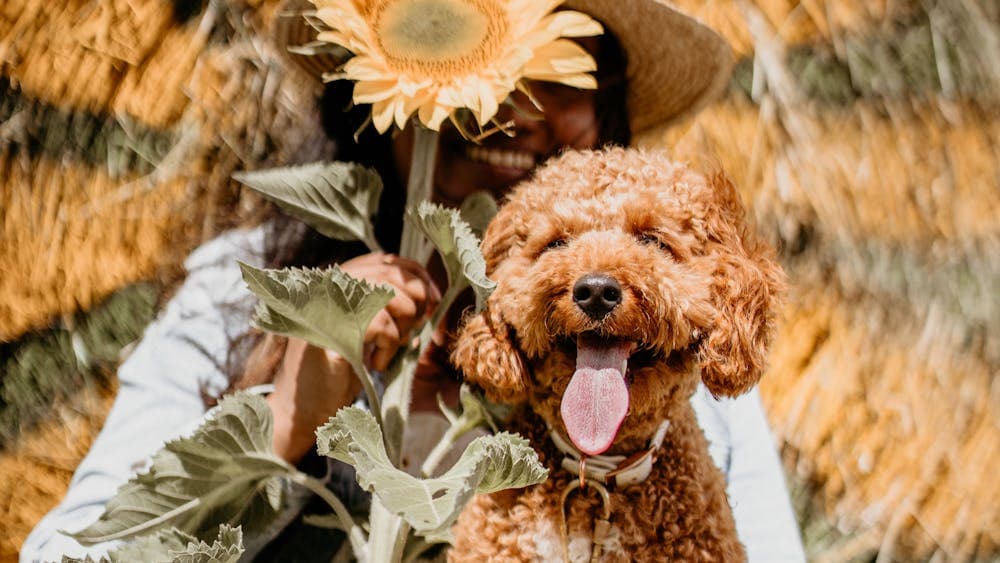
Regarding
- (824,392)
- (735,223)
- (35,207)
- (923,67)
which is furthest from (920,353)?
(35,207)

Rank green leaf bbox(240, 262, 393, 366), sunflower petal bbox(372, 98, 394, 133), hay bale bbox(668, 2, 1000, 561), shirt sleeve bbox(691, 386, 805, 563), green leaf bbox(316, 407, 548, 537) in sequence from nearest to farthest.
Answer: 1. green leaf bbox(316, 407, 548, 537)
2. green leaf bbox(240, 262, 393, 366)
3. sunflower petal bbox(372, 98, 394, 133)
4. shirt sleeve bbox(691, 386, 805, 563)
5. hay bale bbox(668, 2, 1000, 561)

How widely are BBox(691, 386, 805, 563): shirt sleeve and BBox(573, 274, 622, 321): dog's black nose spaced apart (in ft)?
1.71

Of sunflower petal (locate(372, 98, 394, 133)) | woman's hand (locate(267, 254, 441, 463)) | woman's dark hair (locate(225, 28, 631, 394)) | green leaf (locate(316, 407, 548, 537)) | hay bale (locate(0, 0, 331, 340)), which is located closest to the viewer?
green leaf (locate(316, 407, 548, 537))

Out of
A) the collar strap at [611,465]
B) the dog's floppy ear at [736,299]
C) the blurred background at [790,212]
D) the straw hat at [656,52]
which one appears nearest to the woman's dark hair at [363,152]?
the straw hat at [656,52]

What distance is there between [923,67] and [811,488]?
1.03m

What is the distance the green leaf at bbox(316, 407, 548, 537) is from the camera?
84 centimetres

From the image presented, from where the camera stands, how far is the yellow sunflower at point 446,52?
107 centimetres

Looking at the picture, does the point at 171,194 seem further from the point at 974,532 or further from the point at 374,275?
the point at 974,532

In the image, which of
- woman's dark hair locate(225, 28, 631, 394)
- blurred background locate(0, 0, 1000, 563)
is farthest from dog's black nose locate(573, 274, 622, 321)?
blurred background locate(0, 0, 1000, 563)

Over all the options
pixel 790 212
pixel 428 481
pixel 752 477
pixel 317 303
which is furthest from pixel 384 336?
pixel 790 212

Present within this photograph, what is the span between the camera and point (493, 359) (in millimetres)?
1089

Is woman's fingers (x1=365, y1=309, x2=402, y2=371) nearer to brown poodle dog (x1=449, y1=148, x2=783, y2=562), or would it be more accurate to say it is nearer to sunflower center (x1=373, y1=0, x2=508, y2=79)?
brown poodle dog (x1=449, y1=148, x2=783, y2=562)

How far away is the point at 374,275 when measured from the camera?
3.89 ft

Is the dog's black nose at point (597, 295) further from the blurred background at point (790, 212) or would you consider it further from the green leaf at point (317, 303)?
the blurred background at point (790, 212)
